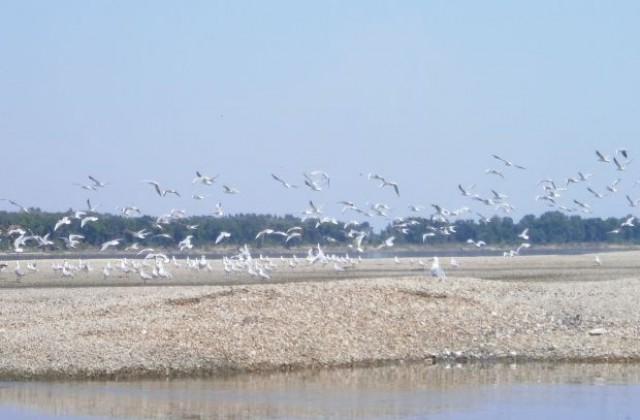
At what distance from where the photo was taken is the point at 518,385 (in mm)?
20156

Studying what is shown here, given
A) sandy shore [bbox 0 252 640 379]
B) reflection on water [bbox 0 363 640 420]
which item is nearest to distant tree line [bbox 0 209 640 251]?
sandy shore [bbox 0 252 640 379]

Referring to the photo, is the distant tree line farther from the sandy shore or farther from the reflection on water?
the reflection on water

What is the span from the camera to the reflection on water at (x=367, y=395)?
17984mm

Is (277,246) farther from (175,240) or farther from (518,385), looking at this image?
(518,385)

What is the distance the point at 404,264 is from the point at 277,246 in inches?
1595

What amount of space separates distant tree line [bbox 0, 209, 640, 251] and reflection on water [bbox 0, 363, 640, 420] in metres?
61.1

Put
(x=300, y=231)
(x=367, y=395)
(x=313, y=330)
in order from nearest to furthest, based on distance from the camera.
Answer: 1. (x=367, y=395)
2. (x=313, y=330)
3. (x=300, y=231)

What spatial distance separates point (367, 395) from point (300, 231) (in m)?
66.7

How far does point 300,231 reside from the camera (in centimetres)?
8600

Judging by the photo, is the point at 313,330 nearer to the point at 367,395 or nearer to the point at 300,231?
the point at 367,395

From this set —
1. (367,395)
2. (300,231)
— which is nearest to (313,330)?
(367,395)

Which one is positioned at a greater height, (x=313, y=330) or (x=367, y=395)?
(x=313, y=330)

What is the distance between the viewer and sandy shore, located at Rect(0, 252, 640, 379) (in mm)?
21516

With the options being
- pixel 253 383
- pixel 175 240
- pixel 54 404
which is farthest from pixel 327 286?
pixel 175 240
